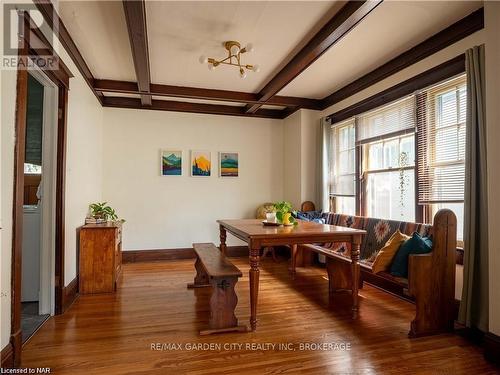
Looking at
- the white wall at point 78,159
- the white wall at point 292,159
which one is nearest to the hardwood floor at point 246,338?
the white wall at point 78,159

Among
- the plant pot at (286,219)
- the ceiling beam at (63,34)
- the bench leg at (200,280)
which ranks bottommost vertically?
the bench leg at (200,280)

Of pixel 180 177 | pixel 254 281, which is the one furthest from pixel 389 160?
pixel 180 177

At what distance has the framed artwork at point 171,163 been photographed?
16.7 ft

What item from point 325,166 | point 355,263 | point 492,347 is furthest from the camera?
point 325,166

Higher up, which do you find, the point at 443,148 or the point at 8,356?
the point at 443,148

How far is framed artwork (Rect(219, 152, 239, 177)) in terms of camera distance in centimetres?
537

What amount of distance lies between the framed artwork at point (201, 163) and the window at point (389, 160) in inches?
99.3

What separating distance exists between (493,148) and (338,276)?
1.93m

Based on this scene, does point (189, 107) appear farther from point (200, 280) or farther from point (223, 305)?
point (223, 305)

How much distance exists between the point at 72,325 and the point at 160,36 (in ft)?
8.99

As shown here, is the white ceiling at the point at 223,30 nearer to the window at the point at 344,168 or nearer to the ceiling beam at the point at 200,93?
the ceiling beam at the point at 200,93

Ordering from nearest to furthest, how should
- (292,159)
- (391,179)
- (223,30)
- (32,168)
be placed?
(223,30), (32,168), (391,179), (292,159)

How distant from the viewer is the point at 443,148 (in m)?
2.94

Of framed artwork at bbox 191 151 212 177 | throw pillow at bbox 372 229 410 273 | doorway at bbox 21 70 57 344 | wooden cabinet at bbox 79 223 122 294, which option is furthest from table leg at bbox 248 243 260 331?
framed artwork at bbox 191 151 212 177
